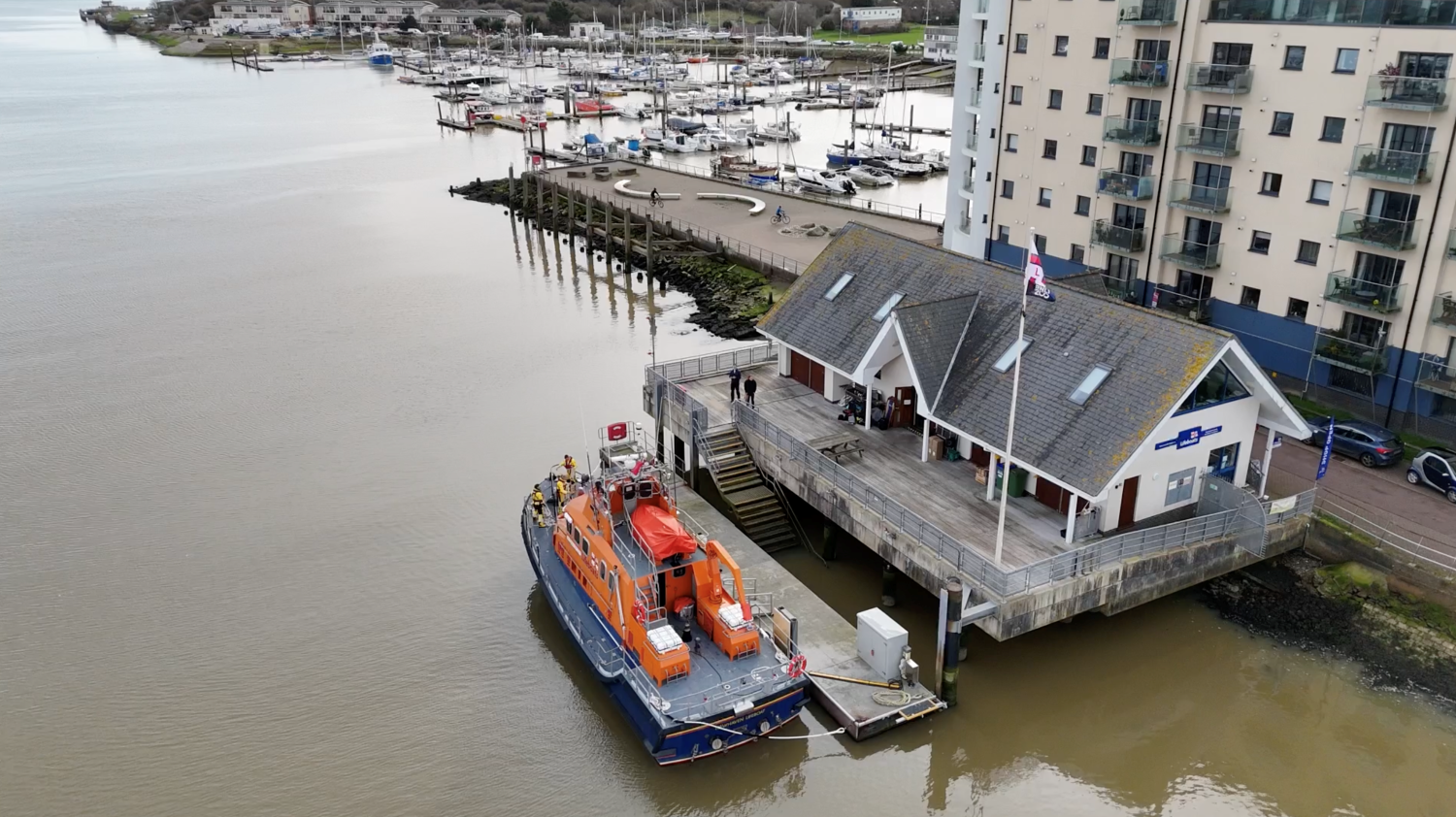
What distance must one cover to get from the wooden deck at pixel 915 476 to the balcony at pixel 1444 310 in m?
14.0

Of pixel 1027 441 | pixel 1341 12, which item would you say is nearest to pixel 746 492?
pixel 1027 441

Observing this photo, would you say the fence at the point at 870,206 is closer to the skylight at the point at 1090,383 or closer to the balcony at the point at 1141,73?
the balcony at the point at 1141,73

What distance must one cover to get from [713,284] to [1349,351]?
31839 mm

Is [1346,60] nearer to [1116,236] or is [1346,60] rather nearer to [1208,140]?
[1208,140]

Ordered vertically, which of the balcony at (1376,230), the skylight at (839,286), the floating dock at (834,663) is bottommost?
the floating dock at (834,663)

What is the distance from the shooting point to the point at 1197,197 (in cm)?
3703

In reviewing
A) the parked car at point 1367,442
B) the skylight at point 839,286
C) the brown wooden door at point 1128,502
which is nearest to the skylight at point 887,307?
the skylight at point 839,286

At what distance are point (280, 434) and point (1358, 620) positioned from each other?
3627 centimetres

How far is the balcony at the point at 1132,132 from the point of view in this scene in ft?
126

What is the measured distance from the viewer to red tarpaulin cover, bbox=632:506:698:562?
77.0 feet

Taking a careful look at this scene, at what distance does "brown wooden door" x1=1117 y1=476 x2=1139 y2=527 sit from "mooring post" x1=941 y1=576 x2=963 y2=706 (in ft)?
17.6

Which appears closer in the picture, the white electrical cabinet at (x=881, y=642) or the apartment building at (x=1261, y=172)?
the white electrical cabinet at (x=881, y=642)

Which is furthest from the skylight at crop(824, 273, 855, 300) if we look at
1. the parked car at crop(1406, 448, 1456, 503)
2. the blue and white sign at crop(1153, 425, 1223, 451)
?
the parked car at crop(1406, 448, 1456, 503)

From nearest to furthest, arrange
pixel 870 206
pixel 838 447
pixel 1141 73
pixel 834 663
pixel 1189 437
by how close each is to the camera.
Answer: pixel 834 663 < pixel 1189 437 < pixel 838 447 < pixel 1141 73 < pixel 870 206
